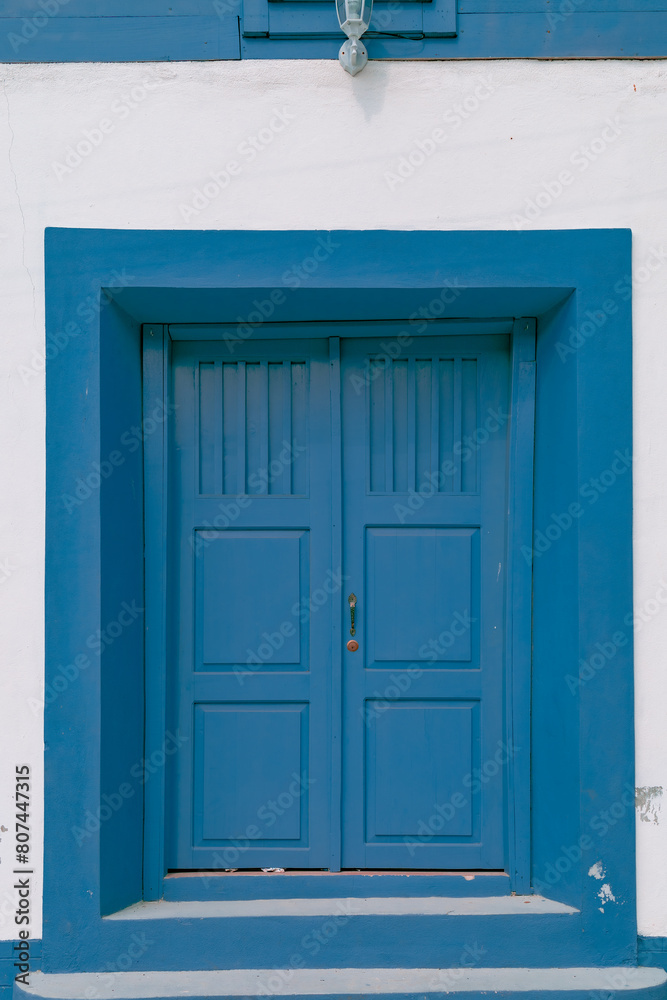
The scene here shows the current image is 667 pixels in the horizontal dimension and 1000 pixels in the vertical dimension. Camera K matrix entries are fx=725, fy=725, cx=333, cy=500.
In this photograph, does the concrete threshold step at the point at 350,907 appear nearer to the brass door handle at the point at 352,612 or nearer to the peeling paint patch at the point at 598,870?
A: the peeling paint patch at the point at 598,870

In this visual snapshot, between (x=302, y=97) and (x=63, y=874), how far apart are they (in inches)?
126

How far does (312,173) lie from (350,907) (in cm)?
297

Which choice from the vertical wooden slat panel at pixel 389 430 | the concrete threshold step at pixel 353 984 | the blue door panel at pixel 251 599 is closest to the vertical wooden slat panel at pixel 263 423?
the blue door panel at pixel 251 599

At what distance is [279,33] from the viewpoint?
289cm

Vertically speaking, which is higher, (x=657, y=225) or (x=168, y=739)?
(x=657, y=225)

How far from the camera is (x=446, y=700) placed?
3.18 m

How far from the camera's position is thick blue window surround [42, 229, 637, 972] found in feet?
9.35

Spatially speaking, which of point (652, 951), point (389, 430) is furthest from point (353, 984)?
point (389, 430)

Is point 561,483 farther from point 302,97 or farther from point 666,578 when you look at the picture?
→ point 302,97

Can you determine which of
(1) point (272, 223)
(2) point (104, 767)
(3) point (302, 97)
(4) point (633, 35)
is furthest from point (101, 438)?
(4) point (633, 35)

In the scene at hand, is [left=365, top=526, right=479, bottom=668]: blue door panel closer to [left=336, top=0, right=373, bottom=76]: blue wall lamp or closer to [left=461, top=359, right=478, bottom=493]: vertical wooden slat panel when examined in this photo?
[left=461, top=359, right=478, bottom=493]: vertical wooden slat panel

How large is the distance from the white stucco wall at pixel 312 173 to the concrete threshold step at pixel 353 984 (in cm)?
50

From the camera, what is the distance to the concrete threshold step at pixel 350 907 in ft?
9.51

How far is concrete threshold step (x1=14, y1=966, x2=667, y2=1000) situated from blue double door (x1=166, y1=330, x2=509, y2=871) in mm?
403
